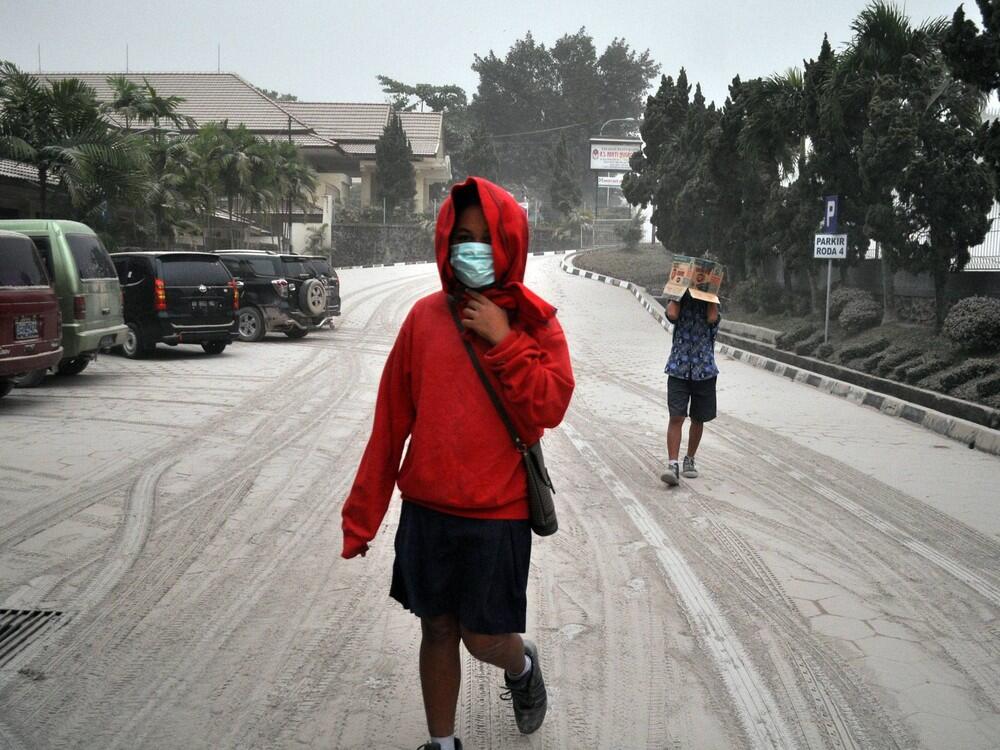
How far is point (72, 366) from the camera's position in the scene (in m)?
14.4

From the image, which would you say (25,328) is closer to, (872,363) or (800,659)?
(800,659)

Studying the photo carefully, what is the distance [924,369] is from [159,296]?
1152 centimetres

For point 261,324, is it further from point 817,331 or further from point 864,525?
point 864,525

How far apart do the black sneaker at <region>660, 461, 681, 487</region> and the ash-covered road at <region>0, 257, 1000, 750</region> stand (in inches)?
5.4

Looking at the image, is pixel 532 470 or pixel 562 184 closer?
pixel 532 470

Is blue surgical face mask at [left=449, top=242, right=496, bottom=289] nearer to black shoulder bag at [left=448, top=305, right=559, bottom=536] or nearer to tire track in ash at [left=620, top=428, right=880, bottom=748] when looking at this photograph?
black shoulder bag at [left=448, top=305, right=559, bottom=536]

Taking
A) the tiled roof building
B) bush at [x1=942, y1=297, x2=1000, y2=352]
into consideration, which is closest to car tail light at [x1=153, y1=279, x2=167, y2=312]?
bush at [x1=942, y1=297, x2=1000, y2=352]

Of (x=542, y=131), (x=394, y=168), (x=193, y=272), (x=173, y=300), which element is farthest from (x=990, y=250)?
(x=542, y=131)

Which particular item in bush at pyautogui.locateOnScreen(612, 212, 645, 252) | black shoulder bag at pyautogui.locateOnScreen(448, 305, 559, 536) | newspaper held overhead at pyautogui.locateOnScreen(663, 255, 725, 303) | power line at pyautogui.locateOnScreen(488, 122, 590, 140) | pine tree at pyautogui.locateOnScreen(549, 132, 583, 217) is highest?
power line at pyautogui.locateOnScreen(488, 122, 590, 140)

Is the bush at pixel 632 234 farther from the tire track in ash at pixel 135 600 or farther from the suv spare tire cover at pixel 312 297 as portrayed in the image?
the tire track in ash at pixel 135 600

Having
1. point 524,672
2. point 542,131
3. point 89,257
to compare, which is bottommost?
point 524,672

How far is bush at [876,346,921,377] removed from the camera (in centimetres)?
1513

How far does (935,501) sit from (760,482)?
1.31m

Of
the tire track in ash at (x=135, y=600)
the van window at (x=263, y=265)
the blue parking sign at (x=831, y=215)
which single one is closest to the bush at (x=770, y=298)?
the blue parking sign at (x=831, y=215)
